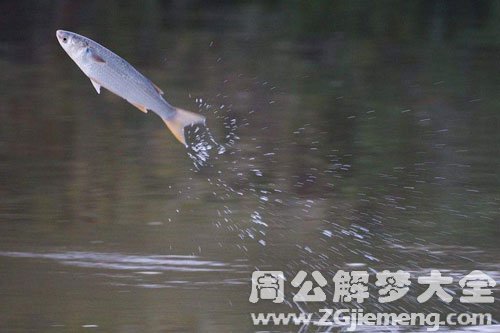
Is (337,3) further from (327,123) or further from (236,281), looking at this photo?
(236,281)

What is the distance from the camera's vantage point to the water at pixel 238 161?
5.23 m

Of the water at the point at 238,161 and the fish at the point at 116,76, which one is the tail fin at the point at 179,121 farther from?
the water at the point at 238,161

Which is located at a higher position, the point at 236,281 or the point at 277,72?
the point at 277,72

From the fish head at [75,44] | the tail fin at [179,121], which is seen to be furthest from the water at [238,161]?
the fish head at [75,44]

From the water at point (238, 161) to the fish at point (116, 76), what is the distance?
0.75 metres

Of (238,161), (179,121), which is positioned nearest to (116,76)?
(179,121)

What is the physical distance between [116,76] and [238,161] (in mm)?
2753

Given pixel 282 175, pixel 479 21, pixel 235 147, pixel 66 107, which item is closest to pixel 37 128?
pixel 66 107

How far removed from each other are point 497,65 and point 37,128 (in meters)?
3.63

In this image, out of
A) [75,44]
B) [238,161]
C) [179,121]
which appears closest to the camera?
A: [75,44]

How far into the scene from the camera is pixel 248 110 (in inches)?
333

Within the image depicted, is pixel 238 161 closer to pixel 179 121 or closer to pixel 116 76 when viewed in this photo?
pixel 179 121

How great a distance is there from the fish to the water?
0.75 m

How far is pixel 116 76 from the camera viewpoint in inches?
186
